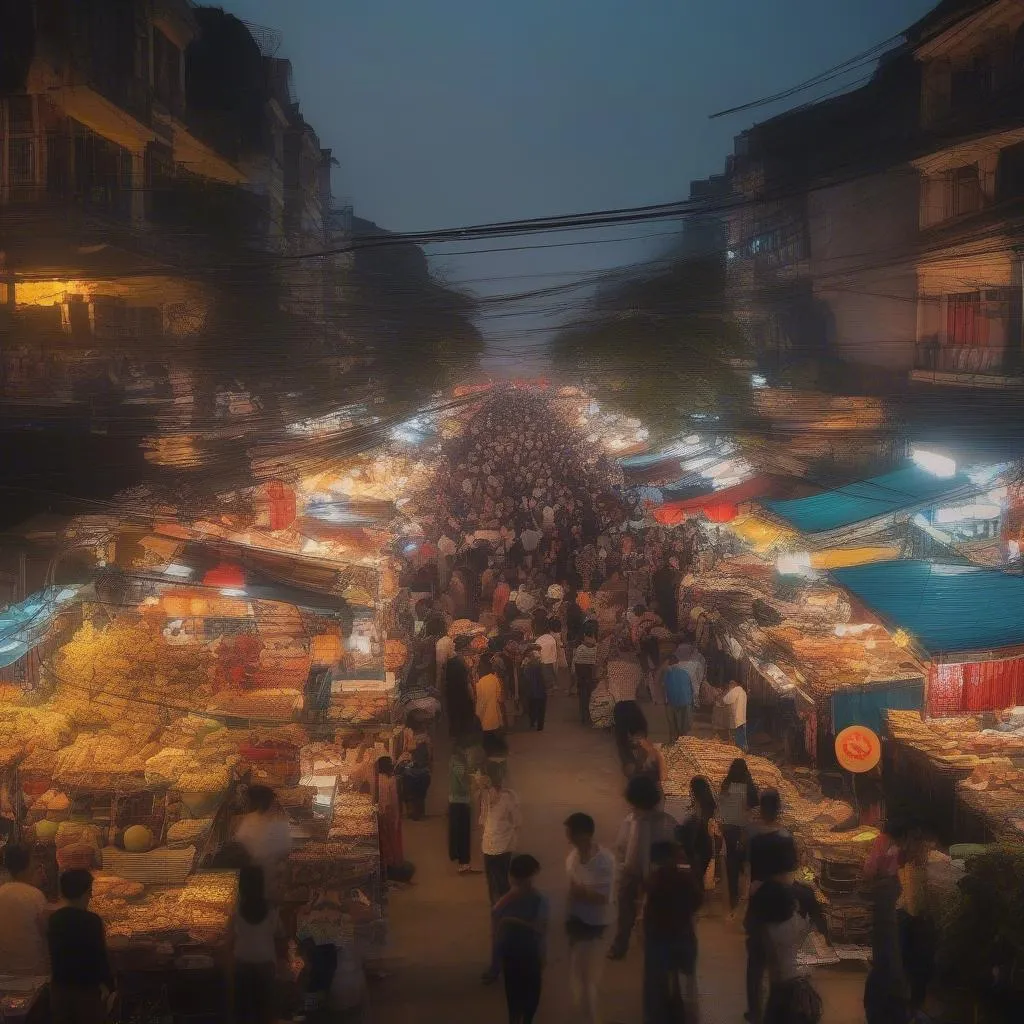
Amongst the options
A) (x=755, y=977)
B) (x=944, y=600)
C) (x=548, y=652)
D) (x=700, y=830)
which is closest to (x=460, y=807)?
(x=700, y=830)

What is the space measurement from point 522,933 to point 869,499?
29.0 ft

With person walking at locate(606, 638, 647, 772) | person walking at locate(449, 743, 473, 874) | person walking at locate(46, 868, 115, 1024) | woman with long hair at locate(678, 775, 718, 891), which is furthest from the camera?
person walking at locate(606, 638, 647, 772)

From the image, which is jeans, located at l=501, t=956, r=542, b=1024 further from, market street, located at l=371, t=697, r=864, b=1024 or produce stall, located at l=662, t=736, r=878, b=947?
produce stall, located at l=662, t=736, r=878, b=947

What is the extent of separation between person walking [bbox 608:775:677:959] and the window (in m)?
13.6

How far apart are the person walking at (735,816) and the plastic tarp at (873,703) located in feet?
7.51

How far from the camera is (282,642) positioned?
43.1 ft

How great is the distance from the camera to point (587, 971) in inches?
251

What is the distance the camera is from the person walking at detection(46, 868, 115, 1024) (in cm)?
579

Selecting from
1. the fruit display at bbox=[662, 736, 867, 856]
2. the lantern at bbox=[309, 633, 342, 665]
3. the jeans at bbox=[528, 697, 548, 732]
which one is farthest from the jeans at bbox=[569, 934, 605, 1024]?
the jeans at bbox=[528, 697, 548, 732]

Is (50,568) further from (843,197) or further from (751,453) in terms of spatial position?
(843,197)

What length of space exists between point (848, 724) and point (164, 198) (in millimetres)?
15297

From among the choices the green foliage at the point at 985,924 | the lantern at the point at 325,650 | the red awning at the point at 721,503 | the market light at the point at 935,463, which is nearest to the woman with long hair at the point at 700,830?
the green foliage at the point at 985,924

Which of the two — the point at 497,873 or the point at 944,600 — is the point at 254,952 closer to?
the point at 497,873

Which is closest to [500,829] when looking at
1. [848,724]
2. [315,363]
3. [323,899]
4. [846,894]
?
[323,899]
